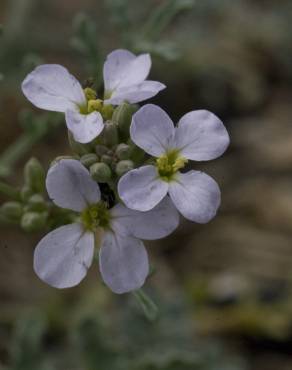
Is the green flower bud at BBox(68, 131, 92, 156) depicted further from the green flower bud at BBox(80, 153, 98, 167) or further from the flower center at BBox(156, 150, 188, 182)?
the flower center at BBox(156, 150, 188, 182)

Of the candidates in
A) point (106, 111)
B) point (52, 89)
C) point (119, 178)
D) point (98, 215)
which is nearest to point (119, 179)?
point (119, 178)

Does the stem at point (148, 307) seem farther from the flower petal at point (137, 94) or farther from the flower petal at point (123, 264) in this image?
the flower petal at point (137, 94)

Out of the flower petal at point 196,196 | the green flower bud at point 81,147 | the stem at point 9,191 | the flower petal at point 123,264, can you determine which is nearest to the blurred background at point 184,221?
the stem at point 9,191

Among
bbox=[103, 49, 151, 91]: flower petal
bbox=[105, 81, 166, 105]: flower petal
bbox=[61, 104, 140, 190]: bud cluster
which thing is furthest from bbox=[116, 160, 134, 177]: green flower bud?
bbox=[103, 49, 151, 91]: flower petal

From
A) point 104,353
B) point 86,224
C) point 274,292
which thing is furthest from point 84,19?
point 274,292

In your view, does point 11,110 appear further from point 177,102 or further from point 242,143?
point 242,143

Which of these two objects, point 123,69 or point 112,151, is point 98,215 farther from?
point 123,69
